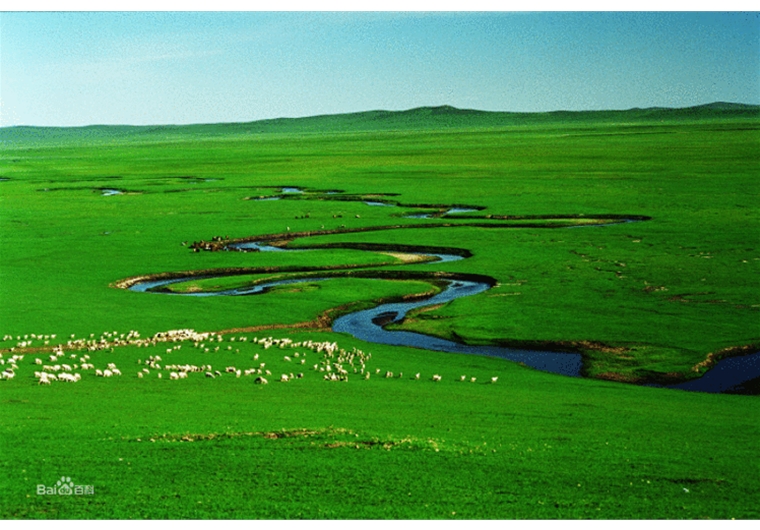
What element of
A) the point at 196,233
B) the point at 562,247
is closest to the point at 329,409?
the point at 562,247

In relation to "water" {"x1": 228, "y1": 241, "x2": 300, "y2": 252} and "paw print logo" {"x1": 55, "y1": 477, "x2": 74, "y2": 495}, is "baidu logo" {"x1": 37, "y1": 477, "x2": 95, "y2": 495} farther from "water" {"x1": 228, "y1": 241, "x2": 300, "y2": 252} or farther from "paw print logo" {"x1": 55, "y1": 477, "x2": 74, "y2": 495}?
"water" {"x1": 228, "y1": 241, "x2": 300, "y2": 252}

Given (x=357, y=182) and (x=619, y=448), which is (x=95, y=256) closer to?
(x=619, y=448)

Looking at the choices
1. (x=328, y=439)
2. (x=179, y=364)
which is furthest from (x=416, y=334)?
(x=328, y=439)

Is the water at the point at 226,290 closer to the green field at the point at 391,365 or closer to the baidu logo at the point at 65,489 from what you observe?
the green field at the point at 391,365

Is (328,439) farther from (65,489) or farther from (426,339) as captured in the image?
(426,339)

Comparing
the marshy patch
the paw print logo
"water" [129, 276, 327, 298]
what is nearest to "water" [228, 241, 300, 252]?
"water" [129, 276, 327, 298]

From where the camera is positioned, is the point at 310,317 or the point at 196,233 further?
the point at 196,233
